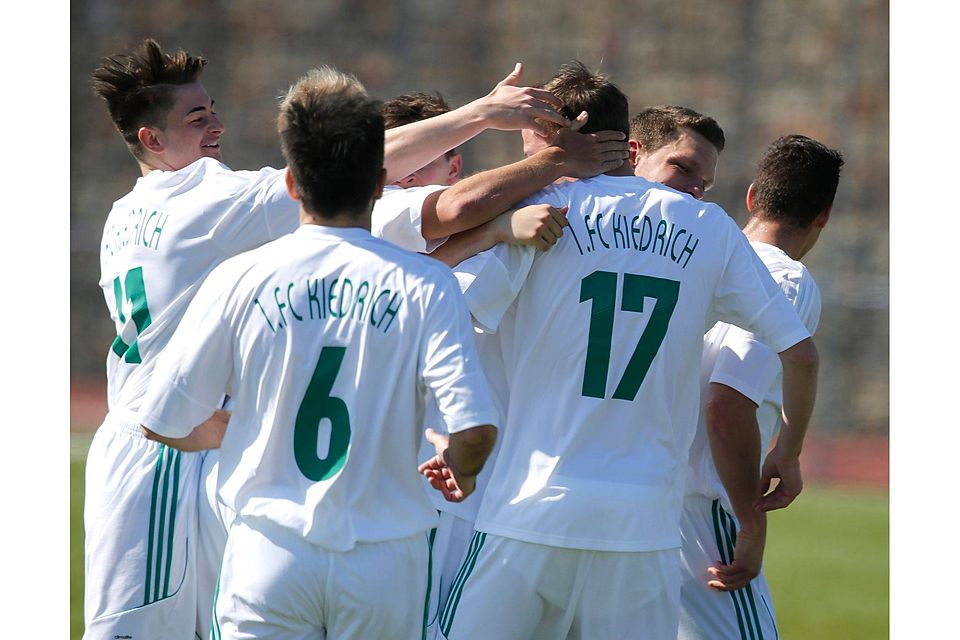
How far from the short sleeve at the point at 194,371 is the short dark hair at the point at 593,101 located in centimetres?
116

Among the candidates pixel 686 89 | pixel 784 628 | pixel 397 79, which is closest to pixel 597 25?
pixel 686 89

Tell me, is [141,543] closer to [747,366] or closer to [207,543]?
[207,543]

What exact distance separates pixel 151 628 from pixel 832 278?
443 inches

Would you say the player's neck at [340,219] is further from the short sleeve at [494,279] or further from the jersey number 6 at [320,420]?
the short sleeve at [494,279]

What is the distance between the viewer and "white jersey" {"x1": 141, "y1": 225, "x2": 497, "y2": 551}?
255 cm

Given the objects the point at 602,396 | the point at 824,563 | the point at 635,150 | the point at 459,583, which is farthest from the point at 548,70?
the point at 459,583

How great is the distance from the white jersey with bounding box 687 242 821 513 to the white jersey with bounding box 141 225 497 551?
3.87 ft

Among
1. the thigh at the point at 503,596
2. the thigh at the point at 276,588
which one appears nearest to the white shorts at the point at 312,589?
the thigh at the point at 276,588

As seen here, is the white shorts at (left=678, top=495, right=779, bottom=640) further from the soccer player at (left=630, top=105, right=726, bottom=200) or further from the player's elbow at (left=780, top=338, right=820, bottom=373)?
the soccer player at (left=630, top=105, right=726, bottom=200)

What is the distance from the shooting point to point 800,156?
3.84m

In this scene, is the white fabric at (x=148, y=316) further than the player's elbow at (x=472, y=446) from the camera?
Yes

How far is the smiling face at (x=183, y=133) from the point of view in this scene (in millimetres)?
3807

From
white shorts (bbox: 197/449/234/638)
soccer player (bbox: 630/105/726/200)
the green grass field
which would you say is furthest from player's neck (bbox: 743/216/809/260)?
the green grass field

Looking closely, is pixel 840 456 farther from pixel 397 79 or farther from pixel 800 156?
pixel 800 156
